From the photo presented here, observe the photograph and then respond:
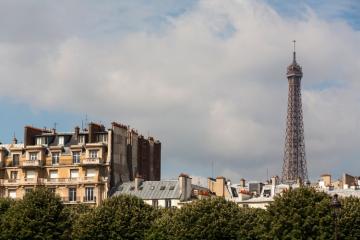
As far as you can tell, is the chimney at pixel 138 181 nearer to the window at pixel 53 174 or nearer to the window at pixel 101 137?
the window at pixel 101 137

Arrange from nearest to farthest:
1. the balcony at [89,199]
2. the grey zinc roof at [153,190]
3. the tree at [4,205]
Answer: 1. the tree at [4,205]
2. the grey zinc roof at [153,190]
3. the balcony at [89,199]

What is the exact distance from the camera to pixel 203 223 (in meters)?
94.4

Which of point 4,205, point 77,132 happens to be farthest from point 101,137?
point 4,205

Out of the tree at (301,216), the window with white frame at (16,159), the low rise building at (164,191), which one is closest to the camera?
the tree at (301,216)

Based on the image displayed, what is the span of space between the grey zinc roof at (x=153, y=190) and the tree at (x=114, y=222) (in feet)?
61.0

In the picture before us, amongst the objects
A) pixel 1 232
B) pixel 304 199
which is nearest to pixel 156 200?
pixel 1 232

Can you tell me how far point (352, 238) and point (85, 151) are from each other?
148ft

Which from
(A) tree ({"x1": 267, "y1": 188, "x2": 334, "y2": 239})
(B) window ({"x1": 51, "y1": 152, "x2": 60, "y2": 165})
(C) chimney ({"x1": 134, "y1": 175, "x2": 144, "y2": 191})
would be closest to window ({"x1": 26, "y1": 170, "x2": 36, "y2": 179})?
(B) window ({"x1": 51, "y1": 152, "x2": 60, "y2": 165})

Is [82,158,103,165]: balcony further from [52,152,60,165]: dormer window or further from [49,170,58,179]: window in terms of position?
[49,170,58,179]: window

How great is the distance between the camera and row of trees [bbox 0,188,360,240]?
87.8 m

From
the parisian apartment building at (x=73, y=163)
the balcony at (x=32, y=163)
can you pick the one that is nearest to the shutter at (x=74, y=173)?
the parisian apartment building at (x=73, y=163)

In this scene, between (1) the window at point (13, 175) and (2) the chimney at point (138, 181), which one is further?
(1) the window at point (13, 175)

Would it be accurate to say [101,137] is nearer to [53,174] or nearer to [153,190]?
[53,174]

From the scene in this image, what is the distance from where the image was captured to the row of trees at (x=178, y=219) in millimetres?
87750
